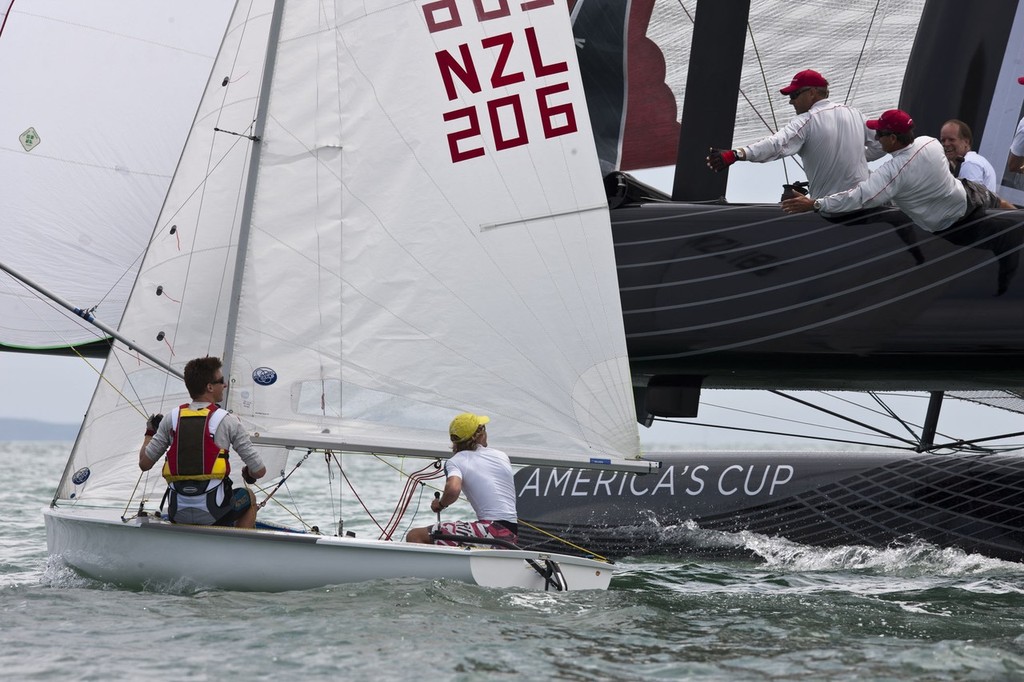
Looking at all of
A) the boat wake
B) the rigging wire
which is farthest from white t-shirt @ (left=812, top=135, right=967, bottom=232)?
the rigging wire

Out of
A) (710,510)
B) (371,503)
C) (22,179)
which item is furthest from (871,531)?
(371,503)

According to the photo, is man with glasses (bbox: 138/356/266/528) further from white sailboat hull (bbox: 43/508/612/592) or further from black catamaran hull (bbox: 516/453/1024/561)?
black catamaran hull (bbox: 516/453/1024/561)

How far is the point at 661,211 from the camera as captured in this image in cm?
755

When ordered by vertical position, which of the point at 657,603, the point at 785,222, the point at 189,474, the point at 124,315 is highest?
the point at 785,222

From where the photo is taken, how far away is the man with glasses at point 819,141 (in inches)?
280

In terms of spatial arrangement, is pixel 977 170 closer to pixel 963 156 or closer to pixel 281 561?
pixel 963 156

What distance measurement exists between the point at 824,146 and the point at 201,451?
365 cm

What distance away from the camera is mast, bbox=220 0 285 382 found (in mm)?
6391

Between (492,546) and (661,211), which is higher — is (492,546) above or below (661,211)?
below

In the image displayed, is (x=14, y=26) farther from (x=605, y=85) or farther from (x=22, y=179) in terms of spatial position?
(x=605, y=85)

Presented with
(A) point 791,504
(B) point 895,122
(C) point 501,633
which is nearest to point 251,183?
(C) point 501,633

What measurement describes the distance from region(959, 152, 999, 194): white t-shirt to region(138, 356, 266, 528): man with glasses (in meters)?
4.39

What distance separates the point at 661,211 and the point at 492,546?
235 centimetres

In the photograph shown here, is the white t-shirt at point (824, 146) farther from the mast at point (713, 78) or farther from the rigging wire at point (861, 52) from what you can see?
the rigging wire at point (861, 52)
